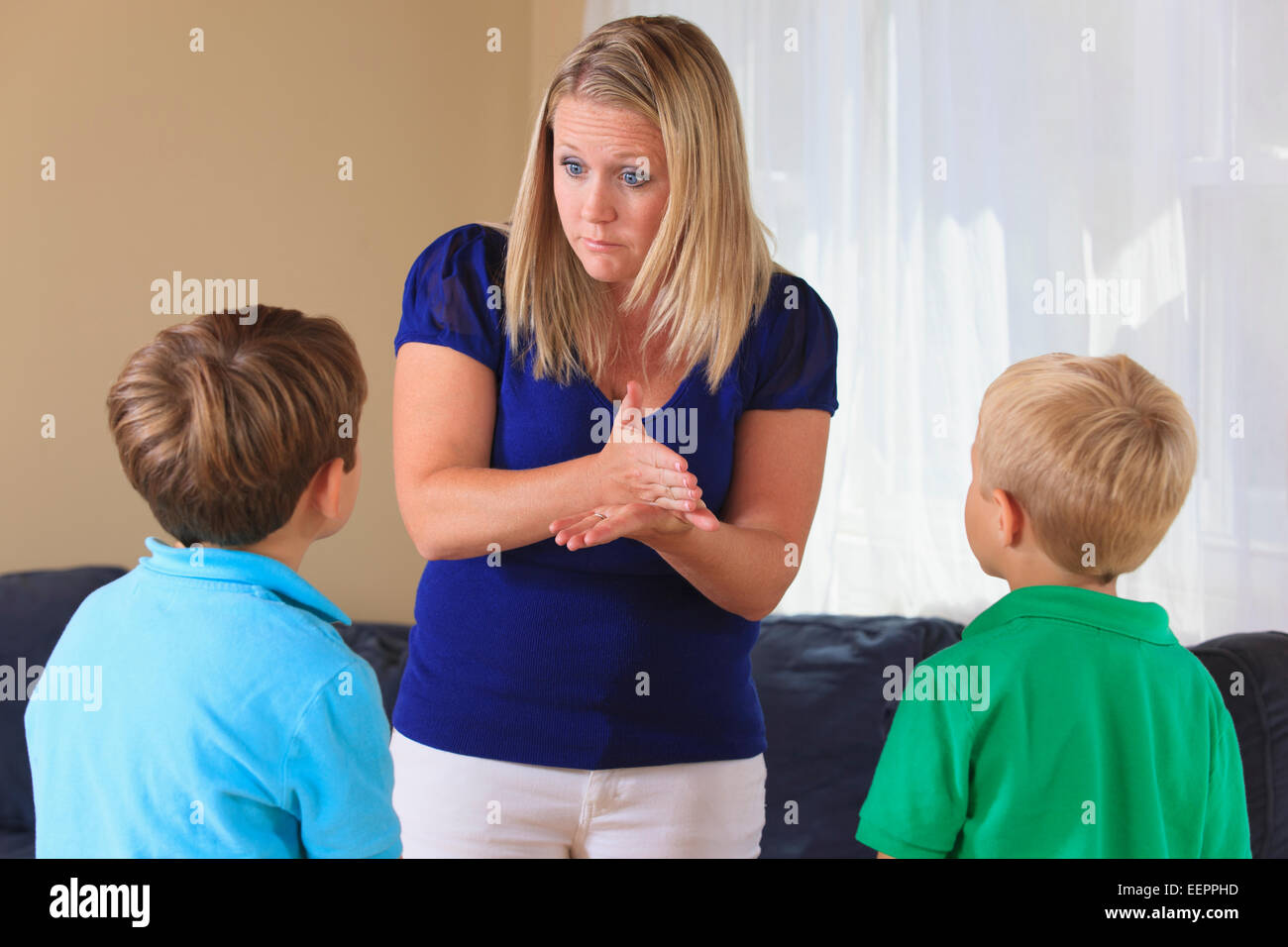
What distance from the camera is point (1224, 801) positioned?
0.95 metres

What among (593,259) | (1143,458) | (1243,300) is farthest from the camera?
(1243,300)

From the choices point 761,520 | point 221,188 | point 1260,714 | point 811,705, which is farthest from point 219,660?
point 221,188

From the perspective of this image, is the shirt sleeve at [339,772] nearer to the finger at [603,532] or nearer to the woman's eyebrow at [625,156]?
the finger at [603,532]

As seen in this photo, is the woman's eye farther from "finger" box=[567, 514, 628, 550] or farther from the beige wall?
the beige wall

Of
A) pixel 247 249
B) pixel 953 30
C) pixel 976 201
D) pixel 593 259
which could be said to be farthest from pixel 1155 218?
pixel 247 249

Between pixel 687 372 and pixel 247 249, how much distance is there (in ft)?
6.22

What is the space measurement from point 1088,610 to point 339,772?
623 millimetres

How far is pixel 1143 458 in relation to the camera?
38.9 inches

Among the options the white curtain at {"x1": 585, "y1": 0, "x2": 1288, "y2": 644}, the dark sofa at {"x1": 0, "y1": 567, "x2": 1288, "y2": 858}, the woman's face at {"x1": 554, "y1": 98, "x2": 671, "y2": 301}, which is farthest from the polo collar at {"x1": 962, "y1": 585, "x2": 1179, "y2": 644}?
the dark sofa at {"x1": 0, "y1": 567, "x2": 1288, "y2": 858}

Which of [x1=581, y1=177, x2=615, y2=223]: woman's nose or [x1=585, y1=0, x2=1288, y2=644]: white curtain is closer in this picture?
[x1=581, y1=177, x2=615, y2=223]: woman's nose

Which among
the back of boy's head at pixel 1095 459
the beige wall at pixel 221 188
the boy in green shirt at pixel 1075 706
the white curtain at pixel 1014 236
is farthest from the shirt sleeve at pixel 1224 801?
the beige wall at pixel 221 188

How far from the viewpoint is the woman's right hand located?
96 centimetres

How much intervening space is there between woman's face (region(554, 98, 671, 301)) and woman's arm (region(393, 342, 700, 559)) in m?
0.17

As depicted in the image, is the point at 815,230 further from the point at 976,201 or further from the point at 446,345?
the point at 446,345
